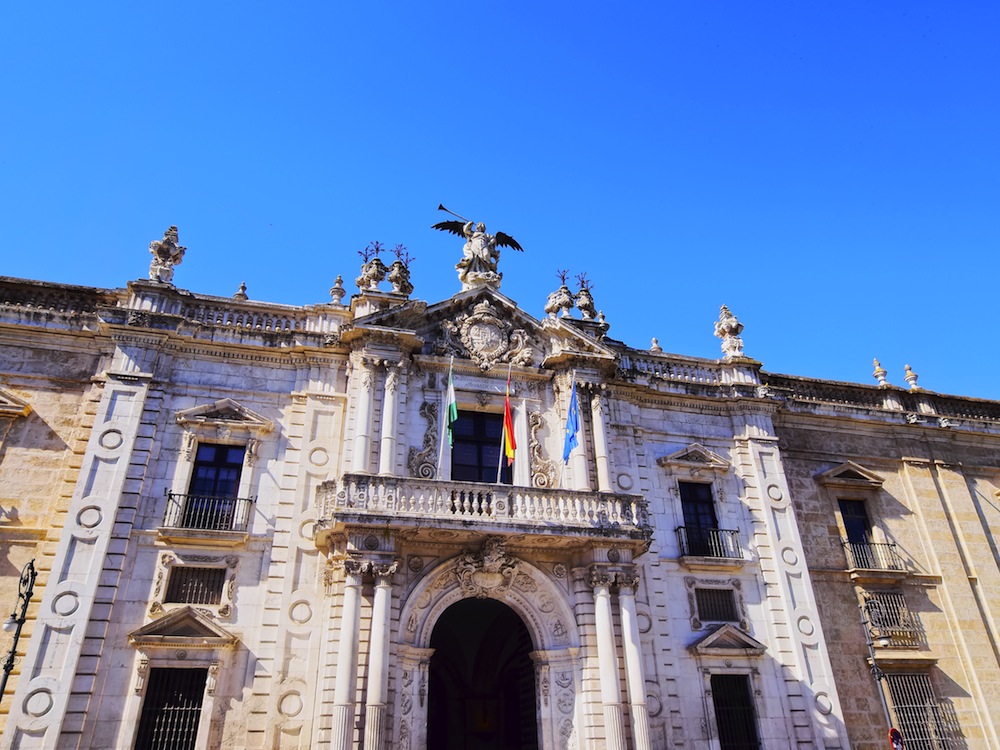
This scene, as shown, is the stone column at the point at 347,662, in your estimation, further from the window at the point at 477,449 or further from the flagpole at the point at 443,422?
the window at the point at 477,449

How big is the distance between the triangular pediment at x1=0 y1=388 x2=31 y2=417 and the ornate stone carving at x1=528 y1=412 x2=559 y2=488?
11.5 meters

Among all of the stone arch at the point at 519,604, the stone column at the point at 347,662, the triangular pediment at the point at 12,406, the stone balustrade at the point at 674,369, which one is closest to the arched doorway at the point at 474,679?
the stone arch at the point at 519,604

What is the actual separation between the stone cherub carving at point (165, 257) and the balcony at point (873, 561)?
19.3 metres

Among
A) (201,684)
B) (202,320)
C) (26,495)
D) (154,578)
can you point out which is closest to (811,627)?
(201,684)

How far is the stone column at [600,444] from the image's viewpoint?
57.0 feet

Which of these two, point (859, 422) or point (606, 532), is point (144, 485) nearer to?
point (606, 532)

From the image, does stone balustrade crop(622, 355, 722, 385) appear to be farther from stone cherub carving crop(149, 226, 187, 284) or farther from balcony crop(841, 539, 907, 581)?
stone cherub carving crop(149, 226, 187, 284)

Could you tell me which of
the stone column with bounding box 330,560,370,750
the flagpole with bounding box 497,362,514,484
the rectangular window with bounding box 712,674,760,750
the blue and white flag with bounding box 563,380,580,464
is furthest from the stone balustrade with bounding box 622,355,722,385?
the stone column with bounding box 330,560,370,750

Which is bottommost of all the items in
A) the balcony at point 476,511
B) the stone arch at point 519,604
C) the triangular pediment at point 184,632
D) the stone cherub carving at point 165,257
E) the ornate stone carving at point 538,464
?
the triangular pediment at point 184,632

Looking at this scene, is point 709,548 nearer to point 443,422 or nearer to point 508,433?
point 508,433

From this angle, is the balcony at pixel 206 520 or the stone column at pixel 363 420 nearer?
the balcony at pixel 206 520

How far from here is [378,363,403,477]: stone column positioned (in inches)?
637

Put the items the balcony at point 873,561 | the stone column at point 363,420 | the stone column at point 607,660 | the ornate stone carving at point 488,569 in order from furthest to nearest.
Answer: the balcony at point 873,561
the stone column at point 363,420
the ornate stone carving at point 488,569
the stone column at point 607,660

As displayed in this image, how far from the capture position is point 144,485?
1537cm
